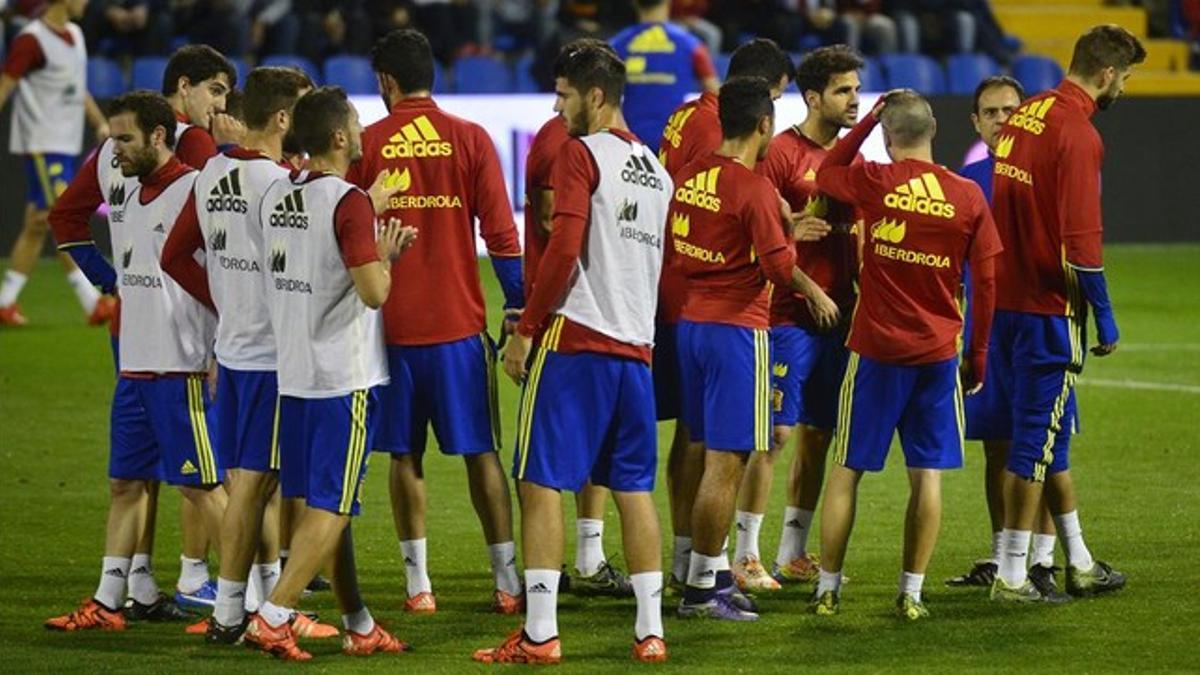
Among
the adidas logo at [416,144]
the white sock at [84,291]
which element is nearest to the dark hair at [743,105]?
the adidas logo at [416,144]

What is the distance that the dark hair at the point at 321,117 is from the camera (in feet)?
24.8

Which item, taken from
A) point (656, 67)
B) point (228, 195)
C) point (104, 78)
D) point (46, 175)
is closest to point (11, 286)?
point (46, 175)

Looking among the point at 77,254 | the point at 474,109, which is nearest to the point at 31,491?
the point at 77,254

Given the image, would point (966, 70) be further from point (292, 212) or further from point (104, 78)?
point (292, 212)

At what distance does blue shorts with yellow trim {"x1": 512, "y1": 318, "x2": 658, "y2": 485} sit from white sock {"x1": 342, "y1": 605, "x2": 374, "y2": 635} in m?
0.72

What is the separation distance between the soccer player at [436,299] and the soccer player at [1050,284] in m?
1.94

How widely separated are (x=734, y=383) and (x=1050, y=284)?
143 centimetres

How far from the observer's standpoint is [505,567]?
28.5 feet

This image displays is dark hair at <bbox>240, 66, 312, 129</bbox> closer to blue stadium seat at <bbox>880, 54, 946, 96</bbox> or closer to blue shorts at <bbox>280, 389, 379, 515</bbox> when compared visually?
blue shorts at <bbox>280, 389, 379, 515</bbox>

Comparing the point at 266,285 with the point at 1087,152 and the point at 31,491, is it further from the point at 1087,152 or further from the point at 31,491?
the point at 31,491

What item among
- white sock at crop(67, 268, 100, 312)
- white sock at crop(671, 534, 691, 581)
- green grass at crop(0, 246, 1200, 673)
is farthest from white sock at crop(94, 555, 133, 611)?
white sock at crop(67, 268, 100, 312)

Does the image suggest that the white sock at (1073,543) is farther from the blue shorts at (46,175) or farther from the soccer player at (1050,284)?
the blue shorts at (46,175)

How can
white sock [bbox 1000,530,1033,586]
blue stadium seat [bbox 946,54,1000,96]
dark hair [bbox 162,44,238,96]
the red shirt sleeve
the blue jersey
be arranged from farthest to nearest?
blue stadium seat [bbox 946,54,1000,96] → the blue jersey → white sock [bbox 1000,530,1033,586] → dark hair [bbox 162,44,238,96] → the red shirt sleeve

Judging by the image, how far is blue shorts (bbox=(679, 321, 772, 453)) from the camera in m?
8.41
